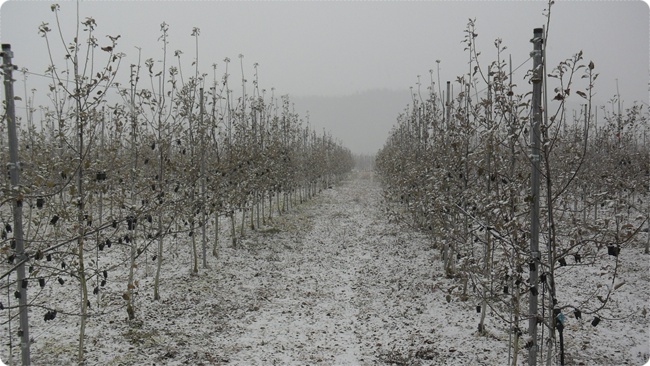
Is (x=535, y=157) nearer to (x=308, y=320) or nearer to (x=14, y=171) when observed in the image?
(x=14, y=171)

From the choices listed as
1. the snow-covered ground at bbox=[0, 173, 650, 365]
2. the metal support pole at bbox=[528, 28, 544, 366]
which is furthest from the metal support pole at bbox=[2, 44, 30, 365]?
the metal support pole at bbox=[528, 28, 544, 366]

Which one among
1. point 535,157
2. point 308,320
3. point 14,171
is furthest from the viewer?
point 308,320

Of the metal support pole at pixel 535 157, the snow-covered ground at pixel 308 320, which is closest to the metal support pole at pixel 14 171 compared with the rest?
the snow-covered ground at pixel 308 320

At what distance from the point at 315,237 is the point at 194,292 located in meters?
6.75

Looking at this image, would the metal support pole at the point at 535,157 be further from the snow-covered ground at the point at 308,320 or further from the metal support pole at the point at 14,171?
the metal support pole at the point at 14,171

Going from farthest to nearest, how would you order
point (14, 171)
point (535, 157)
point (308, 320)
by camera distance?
point (308, 320) < point (14, 171) < point (535, 157)

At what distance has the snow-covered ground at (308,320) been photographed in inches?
234

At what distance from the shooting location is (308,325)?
7.29m

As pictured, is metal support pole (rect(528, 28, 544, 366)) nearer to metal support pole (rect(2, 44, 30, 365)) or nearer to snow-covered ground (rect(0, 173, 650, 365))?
snow-covered ground (rect(0, 173, 650, 365))

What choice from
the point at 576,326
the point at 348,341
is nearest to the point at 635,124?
the point at 576,326

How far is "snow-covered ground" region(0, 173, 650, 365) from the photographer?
19.5ft

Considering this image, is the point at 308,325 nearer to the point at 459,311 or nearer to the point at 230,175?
the point at 459,311

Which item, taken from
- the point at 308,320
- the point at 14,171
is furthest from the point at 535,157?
the point at 308,320

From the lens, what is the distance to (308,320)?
751cm
